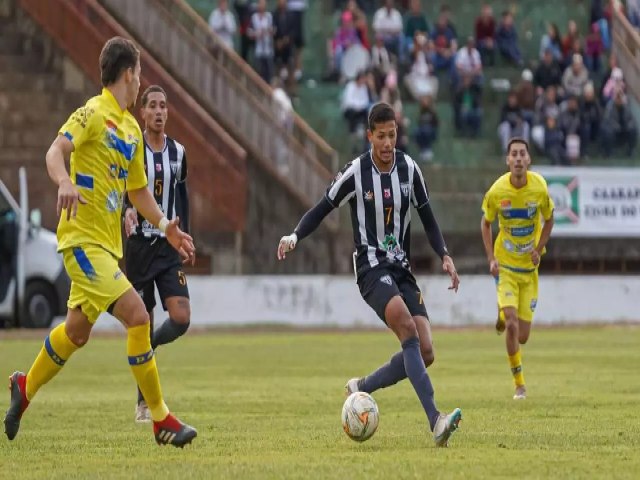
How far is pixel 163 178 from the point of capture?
46.4ft

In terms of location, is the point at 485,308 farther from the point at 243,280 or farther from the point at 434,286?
the point at 243,280

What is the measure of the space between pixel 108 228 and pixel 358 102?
25.7 meters

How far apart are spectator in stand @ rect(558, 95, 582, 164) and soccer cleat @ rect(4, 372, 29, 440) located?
27346 millimetres

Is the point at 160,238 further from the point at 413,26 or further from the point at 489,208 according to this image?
the point at 413,26

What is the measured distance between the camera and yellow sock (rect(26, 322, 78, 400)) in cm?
1127

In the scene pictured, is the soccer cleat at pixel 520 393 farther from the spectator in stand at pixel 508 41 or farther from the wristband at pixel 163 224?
the spectator in stand at pixel 508 41

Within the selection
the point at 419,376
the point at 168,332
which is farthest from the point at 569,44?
the point at 419,376

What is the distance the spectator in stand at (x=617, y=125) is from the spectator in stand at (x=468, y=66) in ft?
9.90

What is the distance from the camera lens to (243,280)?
32.3 meters

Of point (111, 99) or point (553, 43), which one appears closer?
point (111, 99)

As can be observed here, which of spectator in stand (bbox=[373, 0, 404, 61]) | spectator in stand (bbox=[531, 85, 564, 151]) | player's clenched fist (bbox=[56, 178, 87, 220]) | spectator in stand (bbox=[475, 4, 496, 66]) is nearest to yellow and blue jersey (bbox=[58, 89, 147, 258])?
player's clenched fist (bbox=[56, 178, 87, 220])

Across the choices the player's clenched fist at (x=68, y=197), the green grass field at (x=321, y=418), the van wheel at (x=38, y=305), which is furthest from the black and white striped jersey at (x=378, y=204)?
the van wheel at (x=38, y=305)

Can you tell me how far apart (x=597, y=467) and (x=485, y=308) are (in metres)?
23.5

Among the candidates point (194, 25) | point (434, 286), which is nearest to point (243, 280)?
point (434, 286)
